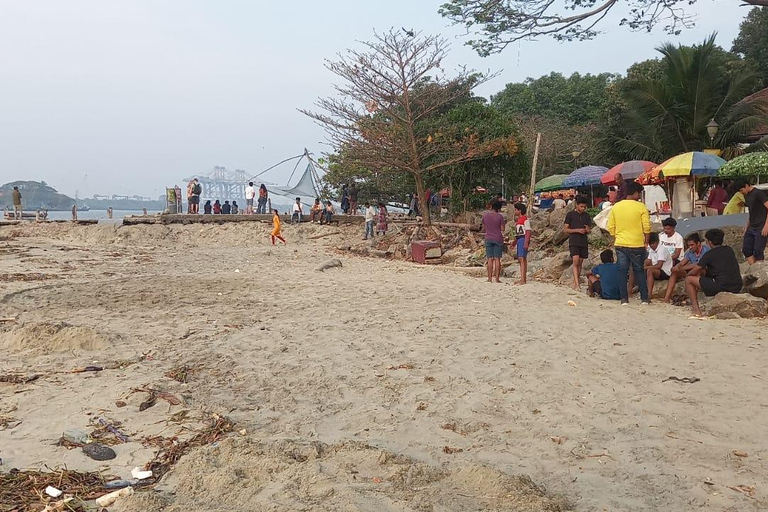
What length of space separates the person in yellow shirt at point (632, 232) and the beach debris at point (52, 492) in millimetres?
7353

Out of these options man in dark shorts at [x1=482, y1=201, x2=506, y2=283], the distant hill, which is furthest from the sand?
the distant hill

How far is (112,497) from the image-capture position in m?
3.33

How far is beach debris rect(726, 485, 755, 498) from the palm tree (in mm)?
19898

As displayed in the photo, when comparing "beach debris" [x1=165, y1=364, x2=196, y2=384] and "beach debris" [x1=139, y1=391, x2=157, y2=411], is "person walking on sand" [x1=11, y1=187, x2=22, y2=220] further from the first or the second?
"beach debris" [x1=139, y1=391, x2=157, y2=411]

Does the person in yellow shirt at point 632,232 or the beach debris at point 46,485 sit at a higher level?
the person in yellow shirt at point 632,232

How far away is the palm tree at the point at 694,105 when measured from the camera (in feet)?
70.4

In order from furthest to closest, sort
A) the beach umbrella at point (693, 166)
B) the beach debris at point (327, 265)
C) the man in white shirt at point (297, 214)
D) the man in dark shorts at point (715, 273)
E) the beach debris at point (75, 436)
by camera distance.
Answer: the man in white shirt at point (297, 214)
the beach umbrella at point (693, 166)
the beach debris at point (327, 265)
the man in dark shorts at point (715, 273)
the beach debris at point (75, 436)

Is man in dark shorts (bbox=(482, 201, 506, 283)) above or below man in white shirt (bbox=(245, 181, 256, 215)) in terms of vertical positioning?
below

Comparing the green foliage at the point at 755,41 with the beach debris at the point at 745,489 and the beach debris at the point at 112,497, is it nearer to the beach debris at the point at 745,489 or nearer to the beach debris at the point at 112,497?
the beach debris at the point at 745,489

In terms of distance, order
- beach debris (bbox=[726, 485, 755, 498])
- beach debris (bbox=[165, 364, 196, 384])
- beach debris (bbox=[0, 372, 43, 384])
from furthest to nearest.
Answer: beach debris (bbox=[165, 364, 196, 384]) → beach debris (bbox=[0, 372, 43, 384]) → beach debris (bbox=[726, 485, 755, 498])

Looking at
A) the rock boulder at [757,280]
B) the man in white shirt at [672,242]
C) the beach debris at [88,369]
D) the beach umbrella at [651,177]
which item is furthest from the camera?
the beach umbrella at [651,177]

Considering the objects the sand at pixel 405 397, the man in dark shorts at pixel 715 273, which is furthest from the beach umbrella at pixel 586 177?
the man in dark shorts at pixel 715 273

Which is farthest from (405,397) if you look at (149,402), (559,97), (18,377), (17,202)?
(559,97)

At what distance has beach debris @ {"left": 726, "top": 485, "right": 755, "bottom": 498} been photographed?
347 cm
